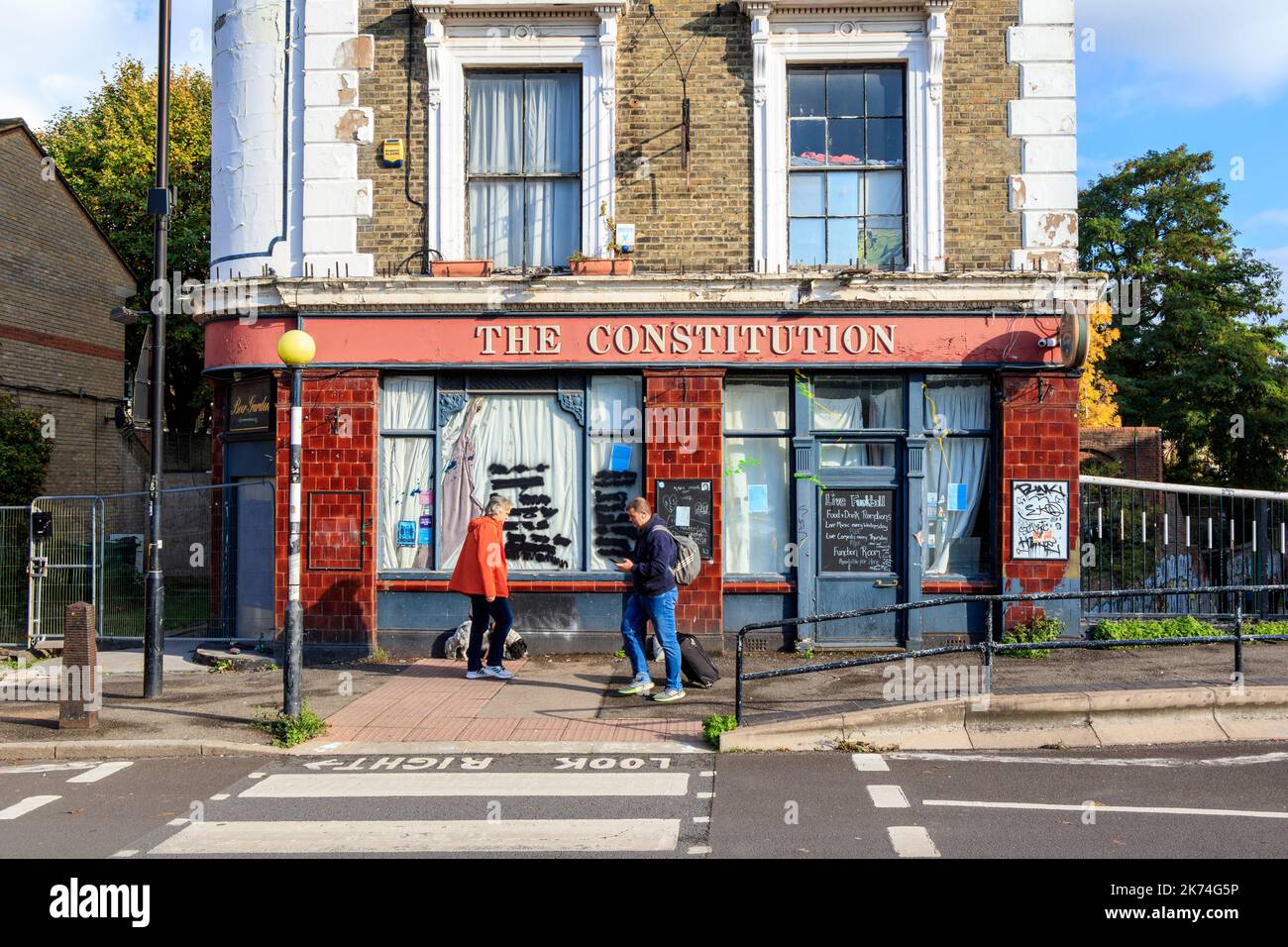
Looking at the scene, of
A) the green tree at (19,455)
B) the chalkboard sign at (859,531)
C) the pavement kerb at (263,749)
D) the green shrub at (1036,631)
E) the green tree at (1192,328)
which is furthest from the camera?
the green tree at (1192,328)

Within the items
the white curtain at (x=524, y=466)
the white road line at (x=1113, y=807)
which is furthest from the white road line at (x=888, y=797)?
the white curtain at (x=524, y=466)

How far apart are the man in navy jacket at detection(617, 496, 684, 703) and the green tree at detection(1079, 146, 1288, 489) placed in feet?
84.9

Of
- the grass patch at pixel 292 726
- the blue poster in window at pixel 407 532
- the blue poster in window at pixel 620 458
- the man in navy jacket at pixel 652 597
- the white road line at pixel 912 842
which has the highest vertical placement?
the blue poster in window at pixel 620 458

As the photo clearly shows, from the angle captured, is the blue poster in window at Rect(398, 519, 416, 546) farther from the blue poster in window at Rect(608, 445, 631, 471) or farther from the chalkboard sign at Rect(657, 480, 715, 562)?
the chalkboard sign at Rect(657, 480, 715, 562)

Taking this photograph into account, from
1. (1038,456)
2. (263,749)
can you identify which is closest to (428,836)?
(263,749)

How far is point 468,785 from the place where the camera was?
7891 mm

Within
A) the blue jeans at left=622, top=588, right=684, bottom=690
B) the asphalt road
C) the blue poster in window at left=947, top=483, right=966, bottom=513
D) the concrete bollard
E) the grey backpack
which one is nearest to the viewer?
the asphalt road

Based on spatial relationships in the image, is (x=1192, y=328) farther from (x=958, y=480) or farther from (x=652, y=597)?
(x=652, y=597)

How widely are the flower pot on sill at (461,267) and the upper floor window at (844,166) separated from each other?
356 cm

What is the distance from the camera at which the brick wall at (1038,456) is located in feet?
41.3

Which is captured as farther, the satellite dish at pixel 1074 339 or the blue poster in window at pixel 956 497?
the blue poster in window at pixel 956 497

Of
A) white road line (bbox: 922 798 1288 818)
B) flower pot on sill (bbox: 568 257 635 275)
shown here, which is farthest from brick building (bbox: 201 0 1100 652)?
white road line (bbox: 922 798 1288 818)

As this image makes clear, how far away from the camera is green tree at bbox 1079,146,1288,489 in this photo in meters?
32.4

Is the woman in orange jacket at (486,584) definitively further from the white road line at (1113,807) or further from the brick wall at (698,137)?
the white road line at (1113,807)
